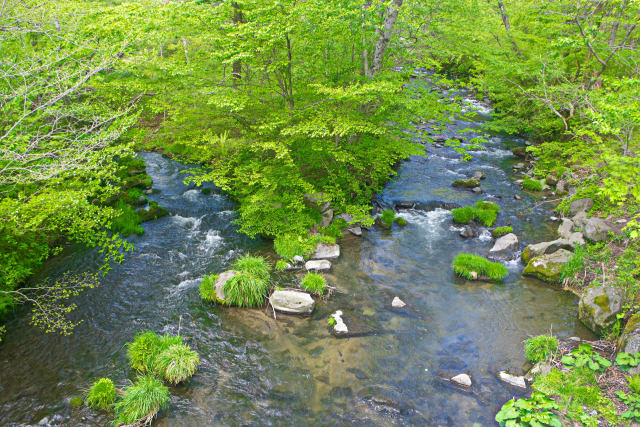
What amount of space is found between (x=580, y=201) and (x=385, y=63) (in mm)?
9474

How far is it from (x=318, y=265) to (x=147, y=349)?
18.0 feet

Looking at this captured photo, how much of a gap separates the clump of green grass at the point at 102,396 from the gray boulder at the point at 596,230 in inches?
544

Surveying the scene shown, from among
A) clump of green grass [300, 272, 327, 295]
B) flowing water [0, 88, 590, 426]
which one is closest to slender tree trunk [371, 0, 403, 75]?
flowing water [0, 88, 590, 426]

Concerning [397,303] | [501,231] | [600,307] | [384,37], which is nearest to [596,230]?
[501,231]

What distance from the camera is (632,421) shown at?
6.12 metres

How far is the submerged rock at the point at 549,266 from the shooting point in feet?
35.4

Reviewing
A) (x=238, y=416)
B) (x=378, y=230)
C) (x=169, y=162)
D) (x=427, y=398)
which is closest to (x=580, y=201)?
(x=378, y=230)

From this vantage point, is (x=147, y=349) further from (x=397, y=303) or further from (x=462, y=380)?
(x=462, y=380)

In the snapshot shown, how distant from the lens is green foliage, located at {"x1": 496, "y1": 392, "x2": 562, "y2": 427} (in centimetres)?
614

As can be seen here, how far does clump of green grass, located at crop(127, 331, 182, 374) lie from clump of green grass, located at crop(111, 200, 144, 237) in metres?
5.74

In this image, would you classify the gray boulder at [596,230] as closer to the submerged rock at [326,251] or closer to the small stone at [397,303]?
the small stone at [397,303]

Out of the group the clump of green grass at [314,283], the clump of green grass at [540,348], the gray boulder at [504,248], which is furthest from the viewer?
the gray boulder at [504,248]

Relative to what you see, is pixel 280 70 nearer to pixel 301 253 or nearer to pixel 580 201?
pixel 301 253

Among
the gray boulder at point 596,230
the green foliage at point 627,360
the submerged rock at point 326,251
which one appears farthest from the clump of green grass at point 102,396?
the gray boulder at point 596,230
